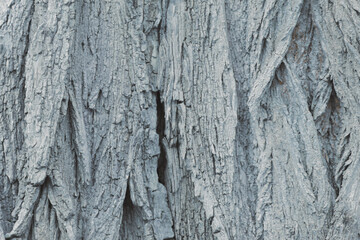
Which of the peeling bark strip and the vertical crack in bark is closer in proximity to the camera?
the peeling bark strip

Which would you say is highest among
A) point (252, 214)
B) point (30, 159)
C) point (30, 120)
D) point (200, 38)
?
point (200, 38)

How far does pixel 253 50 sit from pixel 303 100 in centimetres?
25

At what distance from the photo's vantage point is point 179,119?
1.46 meters

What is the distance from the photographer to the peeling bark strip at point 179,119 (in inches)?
52.5

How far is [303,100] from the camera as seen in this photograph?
4.76ft

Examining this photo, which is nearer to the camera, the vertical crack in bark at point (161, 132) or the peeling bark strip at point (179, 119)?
the peeling bark strip at point (179, 119)

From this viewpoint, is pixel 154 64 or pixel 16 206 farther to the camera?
pixel 154 64

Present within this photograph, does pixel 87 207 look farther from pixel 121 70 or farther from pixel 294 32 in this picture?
pixel 294 32

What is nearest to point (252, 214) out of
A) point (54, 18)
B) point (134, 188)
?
point (134, 188)

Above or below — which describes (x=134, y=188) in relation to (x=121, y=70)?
below

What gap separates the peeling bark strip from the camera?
133 centimetres

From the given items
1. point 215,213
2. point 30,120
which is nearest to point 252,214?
point 215,213

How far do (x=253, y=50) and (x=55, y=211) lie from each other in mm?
860

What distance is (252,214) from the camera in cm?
142
